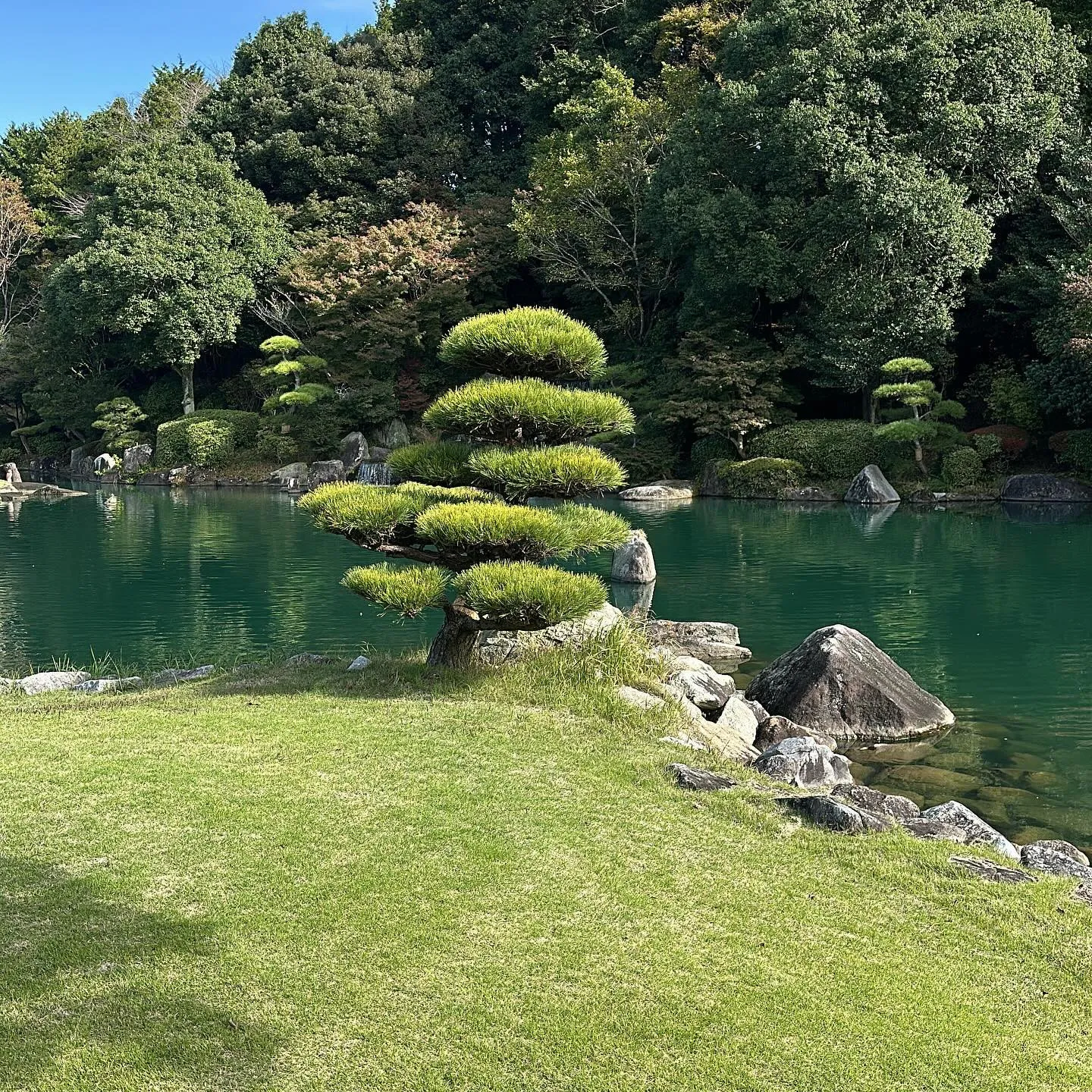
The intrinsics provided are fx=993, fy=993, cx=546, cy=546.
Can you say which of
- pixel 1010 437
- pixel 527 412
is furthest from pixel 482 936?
pixel 1010 437

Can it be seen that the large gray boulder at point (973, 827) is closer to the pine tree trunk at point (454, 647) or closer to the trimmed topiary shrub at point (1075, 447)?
the pine tree trunk at point (454, 647)

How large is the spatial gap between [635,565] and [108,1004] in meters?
13.2

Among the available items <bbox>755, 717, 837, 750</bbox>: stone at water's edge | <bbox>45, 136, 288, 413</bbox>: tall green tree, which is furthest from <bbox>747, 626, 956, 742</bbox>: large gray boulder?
<bbox>45, 136, 288, 413</bbox>: tall green tree

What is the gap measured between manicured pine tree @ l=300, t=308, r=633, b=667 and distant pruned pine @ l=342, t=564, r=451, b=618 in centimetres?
1

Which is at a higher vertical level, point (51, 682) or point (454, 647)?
point (454, 647)

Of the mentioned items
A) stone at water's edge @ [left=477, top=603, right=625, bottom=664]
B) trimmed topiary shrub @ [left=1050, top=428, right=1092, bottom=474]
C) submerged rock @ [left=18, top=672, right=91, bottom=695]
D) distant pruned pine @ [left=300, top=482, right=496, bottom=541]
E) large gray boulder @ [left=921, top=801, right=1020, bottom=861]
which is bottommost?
large gray boulder @ [left=921, top=801, right=1020, bottom=861]

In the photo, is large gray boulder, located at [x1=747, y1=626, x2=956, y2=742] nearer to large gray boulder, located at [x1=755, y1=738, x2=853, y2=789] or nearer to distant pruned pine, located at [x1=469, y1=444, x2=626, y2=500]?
large gray boulder, located at [x1=755, y1=738, x2=853, y2=789]

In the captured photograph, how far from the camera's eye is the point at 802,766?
267 inches

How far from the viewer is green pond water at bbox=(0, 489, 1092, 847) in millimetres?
8086

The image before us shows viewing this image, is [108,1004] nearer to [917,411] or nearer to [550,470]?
[550,470]

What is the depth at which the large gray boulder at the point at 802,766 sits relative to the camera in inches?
262

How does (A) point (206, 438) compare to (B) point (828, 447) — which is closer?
(B) point (828, 447)

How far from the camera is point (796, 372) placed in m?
31.5

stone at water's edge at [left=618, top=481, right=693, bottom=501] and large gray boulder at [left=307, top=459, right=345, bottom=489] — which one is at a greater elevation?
large gray boulder at [left=307, top=459, right=345, bottom=489]
